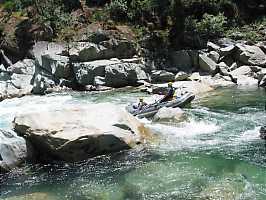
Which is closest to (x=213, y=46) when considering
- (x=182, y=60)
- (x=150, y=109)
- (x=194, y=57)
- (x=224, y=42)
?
(x=224, y=42)

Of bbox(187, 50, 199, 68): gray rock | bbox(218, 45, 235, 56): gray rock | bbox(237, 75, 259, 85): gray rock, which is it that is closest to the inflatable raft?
bbox(237, 75, 259, 85): gray rock

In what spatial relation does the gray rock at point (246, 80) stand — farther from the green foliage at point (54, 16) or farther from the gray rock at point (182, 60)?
the green foliage at point (54, 16)

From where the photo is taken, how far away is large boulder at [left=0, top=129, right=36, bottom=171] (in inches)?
206

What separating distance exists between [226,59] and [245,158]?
627 inches

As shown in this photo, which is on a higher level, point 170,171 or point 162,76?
point 162,76

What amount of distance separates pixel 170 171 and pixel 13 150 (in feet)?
11.9

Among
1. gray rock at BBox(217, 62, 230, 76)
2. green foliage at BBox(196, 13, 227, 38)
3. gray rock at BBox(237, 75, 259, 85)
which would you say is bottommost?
gray rock at BBox(237, 75, 259, 85)

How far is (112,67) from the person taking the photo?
16875 millimetres

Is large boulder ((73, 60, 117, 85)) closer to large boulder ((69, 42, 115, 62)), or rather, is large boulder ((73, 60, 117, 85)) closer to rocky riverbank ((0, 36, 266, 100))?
rocky riverbank ((0, 36, 266, 100))

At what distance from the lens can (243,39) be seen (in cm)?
2098

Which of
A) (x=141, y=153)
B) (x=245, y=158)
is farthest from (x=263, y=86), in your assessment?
(x=141, y=153)

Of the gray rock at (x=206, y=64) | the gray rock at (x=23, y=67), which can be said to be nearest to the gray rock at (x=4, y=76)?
the gray rock at (x=23, y=67)

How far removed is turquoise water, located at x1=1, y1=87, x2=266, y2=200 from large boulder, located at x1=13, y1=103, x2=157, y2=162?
10.2 inches

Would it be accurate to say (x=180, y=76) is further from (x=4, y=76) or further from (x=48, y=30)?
(x=4, y=76)
